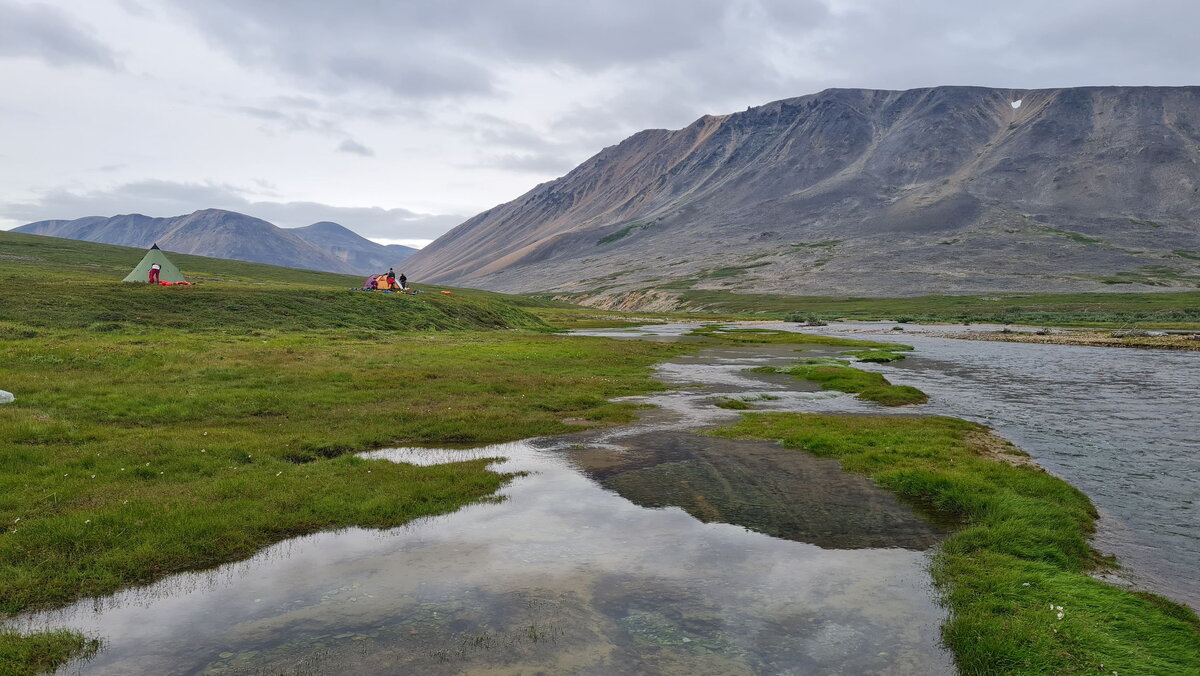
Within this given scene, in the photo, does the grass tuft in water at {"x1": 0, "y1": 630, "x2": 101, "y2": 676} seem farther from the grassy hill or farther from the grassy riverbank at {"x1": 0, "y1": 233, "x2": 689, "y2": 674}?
the grassy hill

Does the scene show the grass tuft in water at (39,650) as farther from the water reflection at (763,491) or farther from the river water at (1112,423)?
the river water at (1112,423)

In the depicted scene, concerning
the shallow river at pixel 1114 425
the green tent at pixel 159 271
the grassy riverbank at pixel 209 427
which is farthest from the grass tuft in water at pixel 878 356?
the green tent at pixel 159 271

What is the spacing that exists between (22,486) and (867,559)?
2034cm

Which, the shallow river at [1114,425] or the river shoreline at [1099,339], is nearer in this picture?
the shallow river at [1114,425]

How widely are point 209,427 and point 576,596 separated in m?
18.1

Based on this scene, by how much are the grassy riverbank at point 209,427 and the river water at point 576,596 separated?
1045mm

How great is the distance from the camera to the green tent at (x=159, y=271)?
73.8 metres

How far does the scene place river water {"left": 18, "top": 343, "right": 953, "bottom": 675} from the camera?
9.90 m

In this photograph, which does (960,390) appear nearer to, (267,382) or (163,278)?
(267,382)

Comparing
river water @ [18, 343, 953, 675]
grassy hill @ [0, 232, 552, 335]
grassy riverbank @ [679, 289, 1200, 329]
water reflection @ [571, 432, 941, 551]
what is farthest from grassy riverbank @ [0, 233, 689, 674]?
grassy riverbank @ [679, 289, 1200, 329]

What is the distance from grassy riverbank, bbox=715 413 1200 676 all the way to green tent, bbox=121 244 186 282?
7970 centimetres

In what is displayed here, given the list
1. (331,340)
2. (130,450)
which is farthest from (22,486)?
(331,340)

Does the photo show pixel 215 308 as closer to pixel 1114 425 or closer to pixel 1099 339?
pixel 1114 425

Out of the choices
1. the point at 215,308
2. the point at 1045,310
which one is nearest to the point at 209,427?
the point at 215,308
